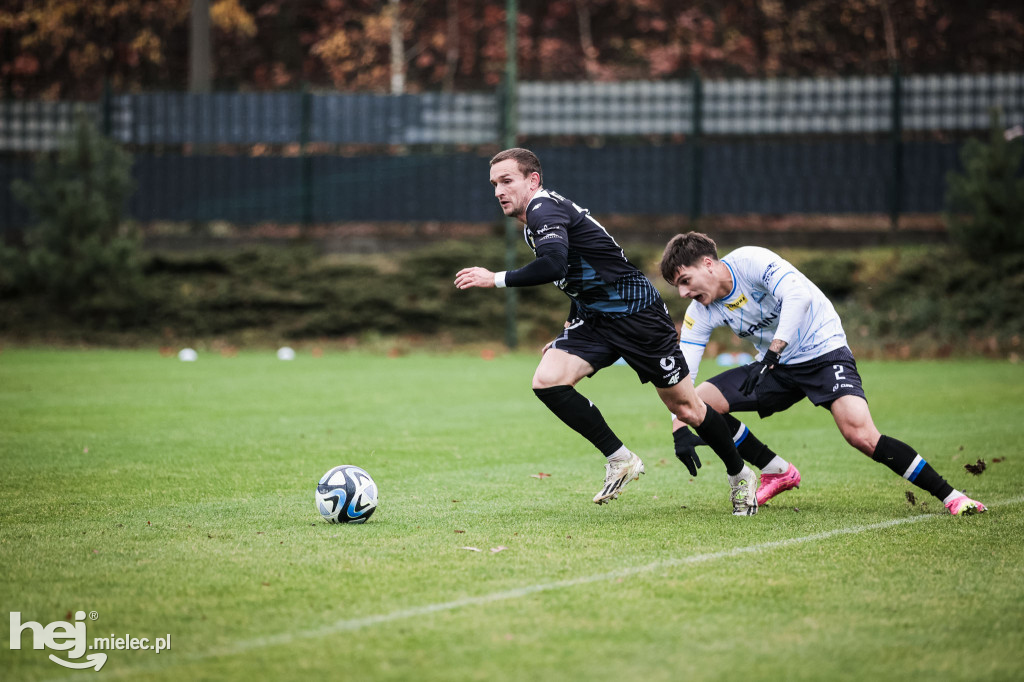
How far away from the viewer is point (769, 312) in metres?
6.67

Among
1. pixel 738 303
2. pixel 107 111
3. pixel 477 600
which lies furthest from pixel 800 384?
pixel 107 111

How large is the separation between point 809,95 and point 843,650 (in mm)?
18396

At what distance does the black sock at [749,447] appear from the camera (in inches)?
278

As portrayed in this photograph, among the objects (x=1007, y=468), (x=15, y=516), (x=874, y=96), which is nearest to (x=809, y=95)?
(x=874, y=96)

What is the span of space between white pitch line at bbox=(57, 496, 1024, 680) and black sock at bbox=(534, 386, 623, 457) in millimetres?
1251

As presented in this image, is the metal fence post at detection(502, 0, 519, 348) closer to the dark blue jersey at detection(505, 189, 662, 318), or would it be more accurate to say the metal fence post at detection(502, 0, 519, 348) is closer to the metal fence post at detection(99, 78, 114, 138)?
the metal fence post at detection(99, 78, 114, 138)

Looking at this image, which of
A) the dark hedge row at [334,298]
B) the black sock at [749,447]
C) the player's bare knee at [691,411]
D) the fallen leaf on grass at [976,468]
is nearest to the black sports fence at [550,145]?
the dark hedge row at [334,298]

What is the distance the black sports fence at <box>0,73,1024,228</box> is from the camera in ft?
67.7

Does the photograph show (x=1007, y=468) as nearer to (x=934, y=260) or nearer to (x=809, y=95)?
(x=934, y=260)

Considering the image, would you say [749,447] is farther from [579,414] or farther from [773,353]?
[579,414]

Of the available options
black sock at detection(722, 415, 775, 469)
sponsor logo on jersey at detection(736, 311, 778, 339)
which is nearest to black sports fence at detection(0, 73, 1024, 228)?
black sock at detection(722, 415, 775, 469)

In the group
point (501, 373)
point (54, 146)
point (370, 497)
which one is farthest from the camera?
point (54, 146)

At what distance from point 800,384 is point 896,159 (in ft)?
49.9

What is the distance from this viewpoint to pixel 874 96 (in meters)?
20.7
